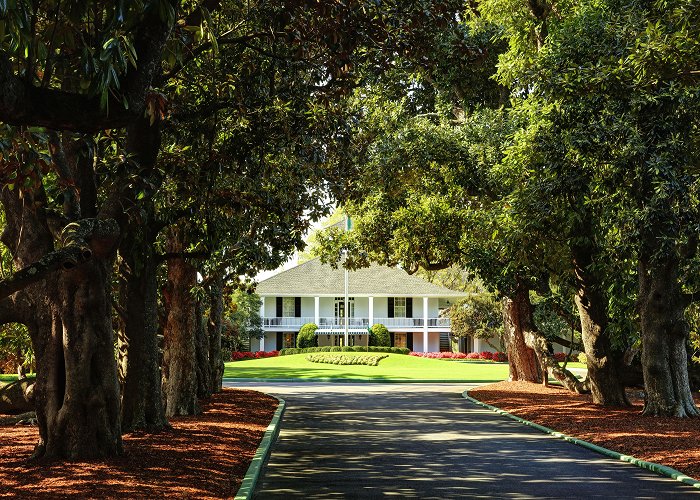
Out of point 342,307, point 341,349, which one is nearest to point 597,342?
point 341,349

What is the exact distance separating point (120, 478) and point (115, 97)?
516 centimetres

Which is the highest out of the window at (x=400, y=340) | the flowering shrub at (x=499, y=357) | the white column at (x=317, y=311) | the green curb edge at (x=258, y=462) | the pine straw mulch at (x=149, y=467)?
the white column at (x=317, y=311)

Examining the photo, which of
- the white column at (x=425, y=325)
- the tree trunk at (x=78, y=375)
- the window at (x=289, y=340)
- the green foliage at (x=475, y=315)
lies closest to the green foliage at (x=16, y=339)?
the tree trunk at (x=78, y=375)

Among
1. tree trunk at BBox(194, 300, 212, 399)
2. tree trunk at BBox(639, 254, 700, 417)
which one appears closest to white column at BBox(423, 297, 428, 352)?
tree trunk at BBox(194, 300, 212, 399)

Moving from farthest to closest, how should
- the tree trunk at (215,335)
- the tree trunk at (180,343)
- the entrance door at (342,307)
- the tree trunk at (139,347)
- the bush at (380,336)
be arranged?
the entrance door at (342,307) < the bush at (380,336) < the tree trunk at (215,335) < the tree trunk at (180,343) < the tree trunk at (139,347)

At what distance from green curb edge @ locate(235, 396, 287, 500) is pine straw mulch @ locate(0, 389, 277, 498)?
0.12 m

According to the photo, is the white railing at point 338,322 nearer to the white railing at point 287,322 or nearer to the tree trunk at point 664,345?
the white railing at point 287,322

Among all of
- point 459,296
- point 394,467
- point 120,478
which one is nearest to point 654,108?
point 394,467

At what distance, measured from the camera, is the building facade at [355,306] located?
71750mm

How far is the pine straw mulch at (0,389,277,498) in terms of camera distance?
962 centimetres

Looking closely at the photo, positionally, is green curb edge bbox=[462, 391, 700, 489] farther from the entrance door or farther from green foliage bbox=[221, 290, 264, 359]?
the entrance door

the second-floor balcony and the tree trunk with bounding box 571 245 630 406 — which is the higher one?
the second-floor balcony

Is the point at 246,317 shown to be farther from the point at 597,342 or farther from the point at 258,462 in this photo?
the point at 258,462

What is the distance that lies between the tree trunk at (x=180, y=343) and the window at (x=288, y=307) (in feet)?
173
